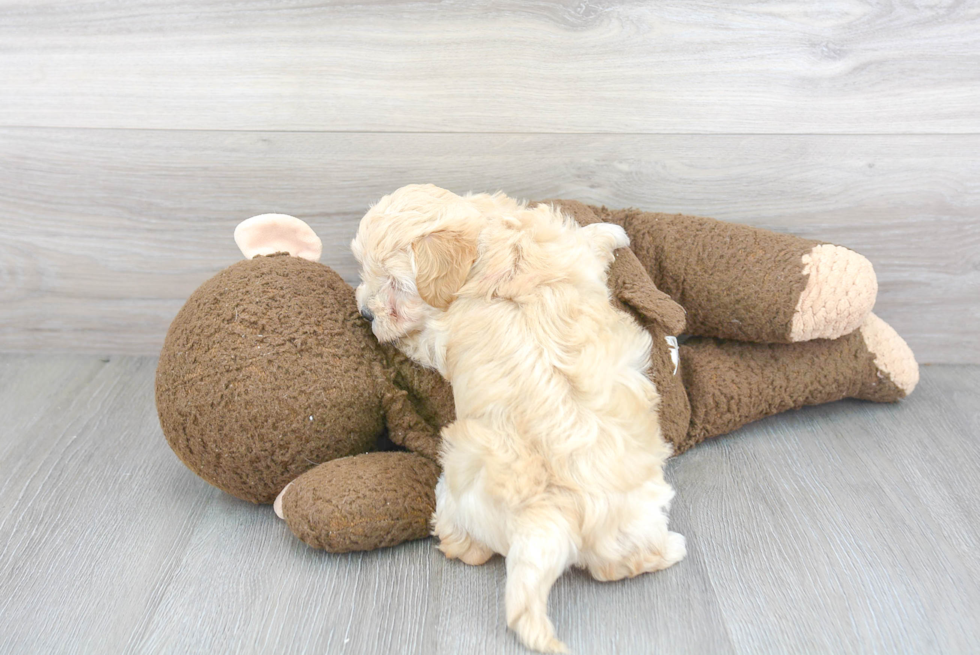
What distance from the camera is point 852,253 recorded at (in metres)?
1.22

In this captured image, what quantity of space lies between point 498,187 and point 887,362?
0.78 m

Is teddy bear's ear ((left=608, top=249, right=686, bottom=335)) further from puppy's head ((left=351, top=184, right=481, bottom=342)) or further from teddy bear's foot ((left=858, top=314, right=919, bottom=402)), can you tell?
teddy bear's foot ((left=858, top=314, right=919, bottom=402))

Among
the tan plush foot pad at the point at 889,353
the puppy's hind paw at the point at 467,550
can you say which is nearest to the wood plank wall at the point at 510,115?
the tan plush foot pad at the point at 889,353

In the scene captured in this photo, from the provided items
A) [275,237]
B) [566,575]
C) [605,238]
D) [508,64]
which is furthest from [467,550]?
[508,64]

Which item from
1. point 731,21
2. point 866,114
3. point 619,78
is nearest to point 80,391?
point 619,78

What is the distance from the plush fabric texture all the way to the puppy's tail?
36 cm

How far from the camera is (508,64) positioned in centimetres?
130

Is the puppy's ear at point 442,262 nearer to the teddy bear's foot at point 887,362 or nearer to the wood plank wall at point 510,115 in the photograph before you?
the wood plank wall at point 510,115

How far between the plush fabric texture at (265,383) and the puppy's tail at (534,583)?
1.19 ft

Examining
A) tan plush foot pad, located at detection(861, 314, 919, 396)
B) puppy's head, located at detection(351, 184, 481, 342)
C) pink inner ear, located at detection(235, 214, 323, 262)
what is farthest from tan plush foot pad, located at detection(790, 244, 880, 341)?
pink inner ear, located at detection(235, 214, 323, 262)

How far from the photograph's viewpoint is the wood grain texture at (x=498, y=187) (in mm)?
1358

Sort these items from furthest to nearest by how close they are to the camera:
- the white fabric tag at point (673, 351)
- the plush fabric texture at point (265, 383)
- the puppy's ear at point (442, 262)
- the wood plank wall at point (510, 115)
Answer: the wood plank wall at point (510, 115)
the white fabric tag at point (673, 351)
the plush fabric texture at point (265, 383)
the puppy's ear at point (442, 262)

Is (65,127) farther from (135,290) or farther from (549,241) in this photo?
(549,241)

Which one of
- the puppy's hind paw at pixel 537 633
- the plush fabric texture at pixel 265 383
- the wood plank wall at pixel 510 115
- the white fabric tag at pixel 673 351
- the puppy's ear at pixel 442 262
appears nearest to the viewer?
the puppy's hind paw at pixel 537 633
